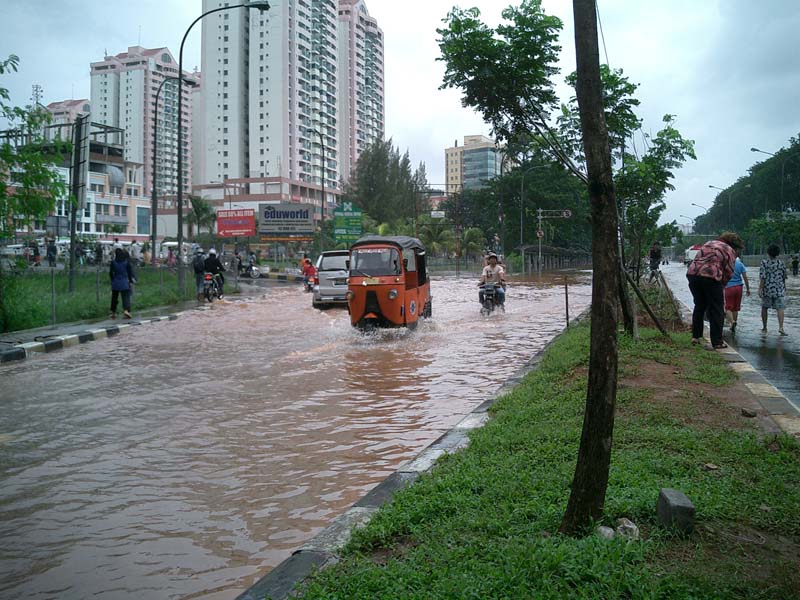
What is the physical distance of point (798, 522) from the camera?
12.5ft

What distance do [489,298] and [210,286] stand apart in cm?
1149

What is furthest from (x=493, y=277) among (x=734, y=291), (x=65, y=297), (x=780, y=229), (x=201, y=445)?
(x=780, y=229)

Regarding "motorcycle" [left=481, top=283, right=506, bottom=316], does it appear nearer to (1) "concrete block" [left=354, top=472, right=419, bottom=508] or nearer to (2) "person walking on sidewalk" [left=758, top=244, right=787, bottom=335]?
(2) "person walking on sidewalk" [left=758, top=244, right=787, bottom=335]

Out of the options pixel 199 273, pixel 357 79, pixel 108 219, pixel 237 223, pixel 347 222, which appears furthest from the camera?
pixel 357 79

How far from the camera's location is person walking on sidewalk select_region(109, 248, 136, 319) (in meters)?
17.8

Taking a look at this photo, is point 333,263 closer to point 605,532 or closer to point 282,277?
point 605,532

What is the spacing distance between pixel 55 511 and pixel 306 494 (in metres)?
1.79

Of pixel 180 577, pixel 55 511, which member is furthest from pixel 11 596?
pixel 55 511

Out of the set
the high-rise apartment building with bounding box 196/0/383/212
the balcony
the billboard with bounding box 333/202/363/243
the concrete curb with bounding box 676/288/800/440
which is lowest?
the concrete curb with bounding box 676/288/800/440

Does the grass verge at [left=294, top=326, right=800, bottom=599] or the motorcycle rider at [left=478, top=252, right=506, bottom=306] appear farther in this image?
the motorcycle rider at [left=478, top=252, right=506, bottom=306]

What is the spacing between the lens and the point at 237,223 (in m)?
50.3

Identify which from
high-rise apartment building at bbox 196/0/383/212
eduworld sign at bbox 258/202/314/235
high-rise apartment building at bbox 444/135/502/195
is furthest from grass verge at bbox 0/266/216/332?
high-rise apartment building at bbox 444/135/502/195

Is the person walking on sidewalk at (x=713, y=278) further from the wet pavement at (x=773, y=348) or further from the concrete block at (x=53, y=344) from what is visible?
the concrete block at (x=53, y=344)

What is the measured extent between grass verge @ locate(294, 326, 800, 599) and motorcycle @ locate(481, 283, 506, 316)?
1232 centimetres
